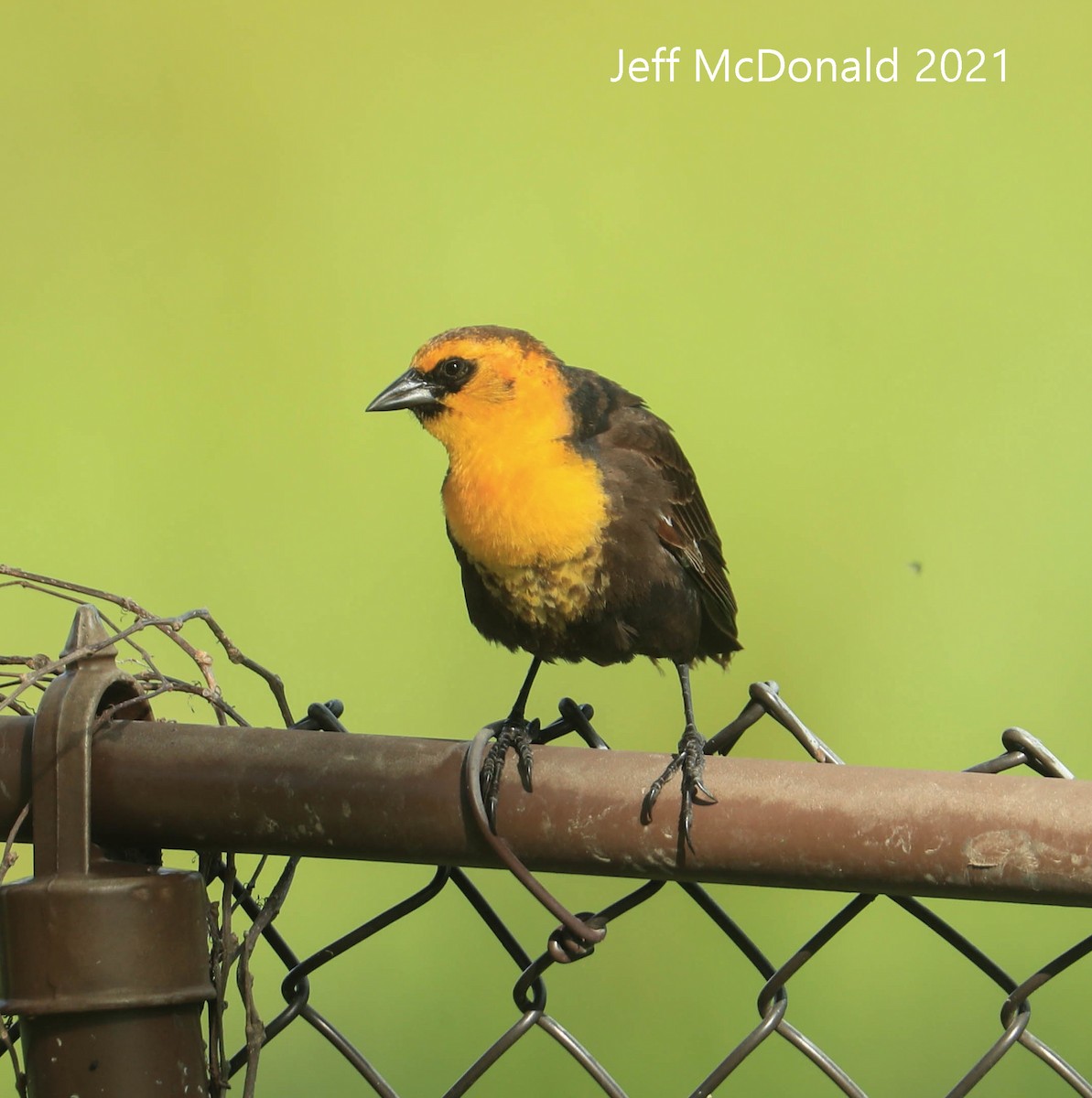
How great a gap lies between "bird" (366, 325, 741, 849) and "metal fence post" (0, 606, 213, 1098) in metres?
0.84

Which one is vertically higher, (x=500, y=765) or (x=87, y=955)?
(x=500, y=765)

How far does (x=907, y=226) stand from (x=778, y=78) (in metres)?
0.52

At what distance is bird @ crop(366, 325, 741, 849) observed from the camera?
7.07ft

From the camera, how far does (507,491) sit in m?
2.14

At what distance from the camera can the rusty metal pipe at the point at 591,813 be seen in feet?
3.81

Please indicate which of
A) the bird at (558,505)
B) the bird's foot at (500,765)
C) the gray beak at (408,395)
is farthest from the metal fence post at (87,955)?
the gray beak at (408,395)

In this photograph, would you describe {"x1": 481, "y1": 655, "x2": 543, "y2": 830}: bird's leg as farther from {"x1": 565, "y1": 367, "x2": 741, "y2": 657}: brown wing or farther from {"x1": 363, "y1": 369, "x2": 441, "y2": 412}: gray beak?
{"x1": 363, "y1": 369, "x2": 441, "y2": 412}: gray beak

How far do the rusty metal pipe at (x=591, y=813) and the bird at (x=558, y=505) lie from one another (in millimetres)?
783

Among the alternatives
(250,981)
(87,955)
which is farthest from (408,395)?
(87,955)

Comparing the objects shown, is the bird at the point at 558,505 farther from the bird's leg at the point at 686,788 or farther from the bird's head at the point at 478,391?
the bird's leg at the point at 686,788

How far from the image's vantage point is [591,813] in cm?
123

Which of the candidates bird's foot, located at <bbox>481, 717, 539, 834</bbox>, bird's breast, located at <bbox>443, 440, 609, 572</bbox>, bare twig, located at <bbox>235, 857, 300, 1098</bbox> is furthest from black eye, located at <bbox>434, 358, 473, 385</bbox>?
bare twig, located at <bbox>235, 857, 300, 1098</bbox>

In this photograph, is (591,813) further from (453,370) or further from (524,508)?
(453,370)

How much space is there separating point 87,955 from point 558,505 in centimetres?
106
